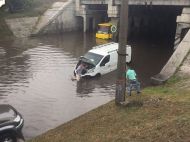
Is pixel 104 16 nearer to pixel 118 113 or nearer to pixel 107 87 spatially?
pixel 107 87

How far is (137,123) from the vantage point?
12.2 m

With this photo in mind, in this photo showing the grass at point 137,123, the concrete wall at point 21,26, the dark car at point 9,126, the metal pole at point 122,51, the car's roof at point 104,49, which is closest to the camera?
the grass at point 137,123

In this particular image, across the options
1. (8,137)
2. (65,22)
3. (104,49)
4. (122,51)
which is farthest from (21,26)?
(8,137)

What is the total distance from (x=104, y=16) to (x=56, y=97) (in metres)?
36.9

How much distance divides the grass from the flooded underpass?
399 centimetres

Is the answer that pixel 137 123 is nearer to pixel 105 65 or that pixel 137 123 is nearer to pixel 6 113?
pixel 6 113

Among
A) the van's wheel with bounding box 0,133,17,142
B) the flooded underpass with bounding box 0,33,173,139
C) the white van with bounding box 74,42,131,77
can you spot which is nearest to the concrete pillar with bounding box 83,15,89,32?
the flooded underpass with bounding box 0,33,173,139

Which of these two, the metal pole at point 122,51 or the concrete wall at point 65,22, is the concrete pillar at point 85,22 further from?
the metal pole at point 122,51

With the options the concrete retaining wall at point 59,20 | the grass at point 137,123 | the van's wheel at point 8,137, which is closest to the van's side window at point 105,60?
the grass at point 137,123

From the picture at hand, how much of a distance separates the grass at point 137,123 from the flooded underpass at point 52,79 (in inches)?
157

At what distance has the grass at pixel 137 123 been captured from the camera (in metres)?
10.1

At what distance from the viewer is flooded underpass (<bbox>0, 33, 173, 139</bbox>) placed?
1958 centimetres

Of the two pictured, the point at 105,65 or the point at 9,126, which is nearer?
the point at 9,126

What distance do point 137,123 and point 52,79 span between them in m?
15.4
